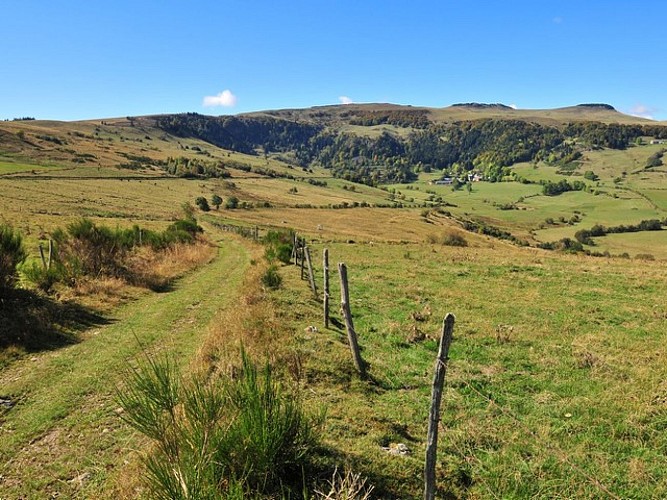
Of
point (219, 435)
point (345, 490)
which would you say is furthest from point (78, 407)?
point (345, 490)

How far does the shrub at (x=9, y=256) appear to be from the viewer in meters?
15.1

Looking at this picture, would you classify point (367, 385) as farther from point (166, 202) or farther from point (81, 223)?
point (166, 202)

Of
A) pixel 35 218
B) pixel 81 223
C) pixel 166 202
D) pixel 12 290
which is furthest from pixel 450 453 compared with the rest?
pixel 166 202

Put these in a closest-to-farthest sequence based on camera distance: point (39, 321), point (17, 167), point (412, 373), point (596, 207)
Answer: point (412, 373)
point (39, 321)
point (17, 167)
point (596, 207)

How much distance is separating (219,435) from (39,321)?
12388 mm

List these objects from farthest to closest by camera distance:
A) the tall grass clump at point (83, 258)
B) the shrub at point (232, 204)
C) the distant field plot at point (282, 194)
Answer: the distant field plot at point (282, 194) → the shrub at point (232, 204) → the tall grass clump at point (83, 258)

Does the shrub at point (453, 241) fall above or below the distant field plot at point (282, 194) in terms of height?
below

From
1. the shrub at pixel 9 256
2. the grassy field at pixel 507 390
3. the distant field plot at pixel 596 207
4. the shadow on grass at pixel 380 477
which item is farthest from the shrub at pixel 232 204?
the distant field plot at pixel 596 207

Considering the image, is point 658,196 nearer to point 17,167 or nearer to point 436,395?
point 436,395

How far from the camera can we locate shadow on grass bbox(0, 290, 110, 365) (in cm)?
1256

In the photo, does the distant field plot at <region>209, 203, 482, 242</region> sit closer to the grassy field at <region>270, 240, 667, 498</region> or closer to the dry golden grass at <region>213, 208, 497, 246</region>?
the dry golden grass at <region>213, 208, 497, 246</region>

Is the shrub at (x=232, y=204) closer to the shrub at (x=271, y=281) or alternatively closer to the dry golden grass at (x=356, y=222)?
the dry golden grass at (x=356, y=222)

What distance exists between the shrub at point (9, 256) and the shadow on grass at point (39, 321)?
445 mm

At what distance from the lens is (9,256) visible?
15.5 metres
